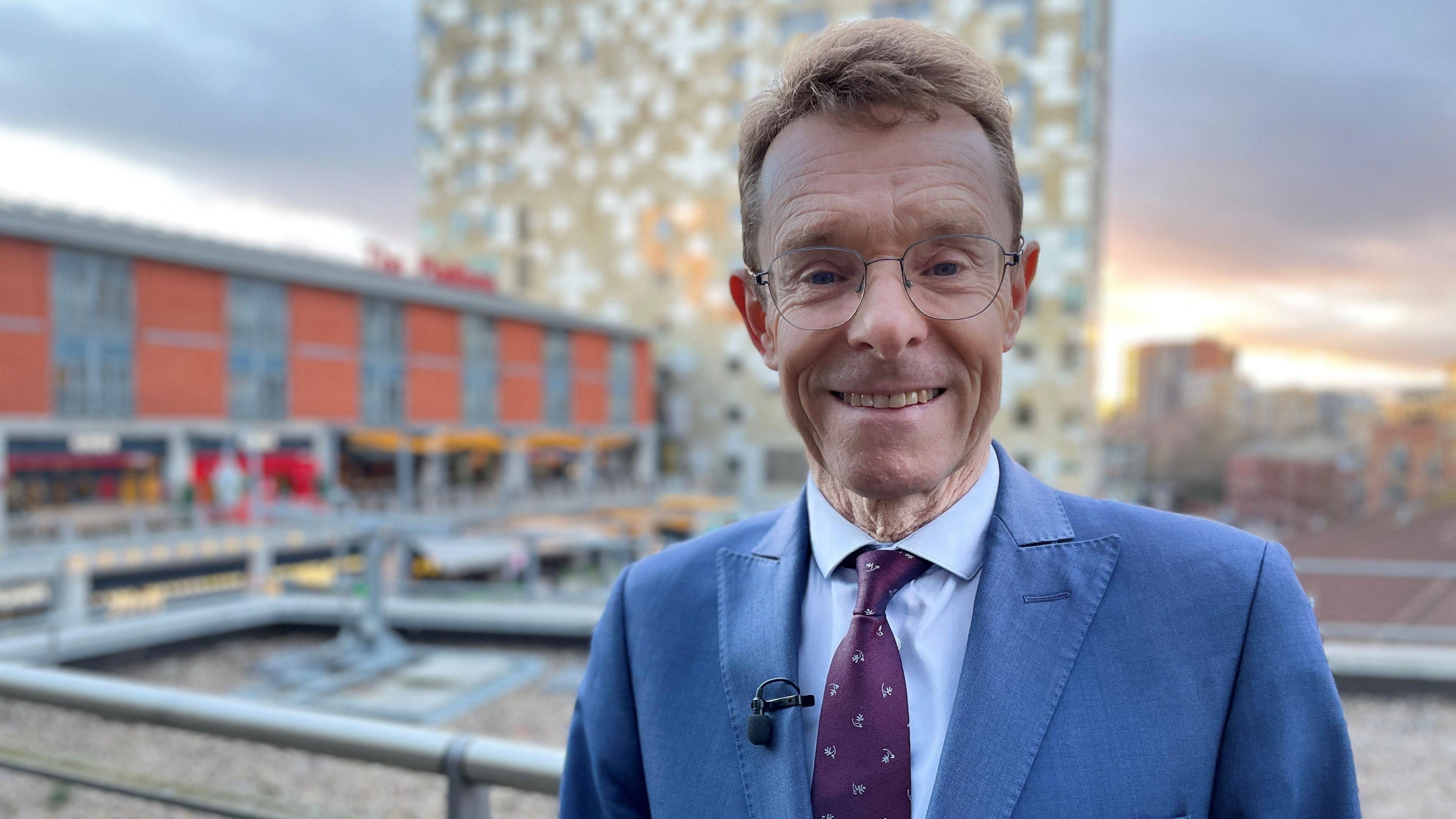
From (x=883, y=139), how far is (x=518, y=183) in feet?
160

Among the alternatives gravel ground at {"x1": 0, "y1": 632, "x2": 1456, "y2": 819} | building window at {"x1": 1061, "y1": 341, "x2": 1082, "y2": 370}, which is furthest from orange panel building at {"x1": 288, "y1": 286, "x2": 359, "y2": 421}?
building window at {"x1": 1061, "y1": 341, "x2": 1082, "y2": 370}

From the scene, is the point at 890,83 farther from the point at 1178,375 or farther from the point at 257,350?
the point at 1178,375

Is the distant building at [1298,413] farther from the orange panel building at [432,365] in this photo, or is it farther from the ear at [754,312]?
the ear at [754,312]

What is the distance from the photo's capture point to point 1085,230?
3716cm

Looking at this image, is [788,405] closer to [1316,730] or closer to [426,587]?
[1316,730]

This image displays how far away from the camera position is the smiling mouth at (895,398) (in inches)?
49.7

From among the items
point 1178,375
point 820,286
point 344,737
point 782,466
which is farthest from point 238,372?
point 1178,375

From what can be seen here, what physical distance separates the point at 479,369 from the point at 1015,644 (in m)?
32.7

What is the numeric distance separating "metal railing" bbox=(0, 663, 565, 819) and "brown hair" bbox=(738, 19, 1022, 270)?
4.97 feet

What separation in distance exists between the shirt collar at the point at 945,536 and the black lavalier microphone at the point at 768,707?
0.20 m

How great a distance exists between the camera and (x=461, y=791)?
215 centimetres

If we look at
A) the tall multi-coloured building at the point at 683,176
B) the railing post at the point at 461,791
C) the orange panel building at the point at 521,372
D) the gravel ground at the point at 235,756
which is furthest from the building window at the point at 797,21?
the railing post at the point at 461,791

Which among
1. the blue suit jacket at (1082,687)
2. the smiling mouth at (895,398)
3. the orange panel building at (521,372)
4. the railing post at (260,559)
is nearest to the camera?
the blue suit jacket at (1082,687)

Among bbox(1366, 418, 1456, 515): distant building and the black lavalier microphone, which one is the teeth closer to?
the black lavalier microphone
